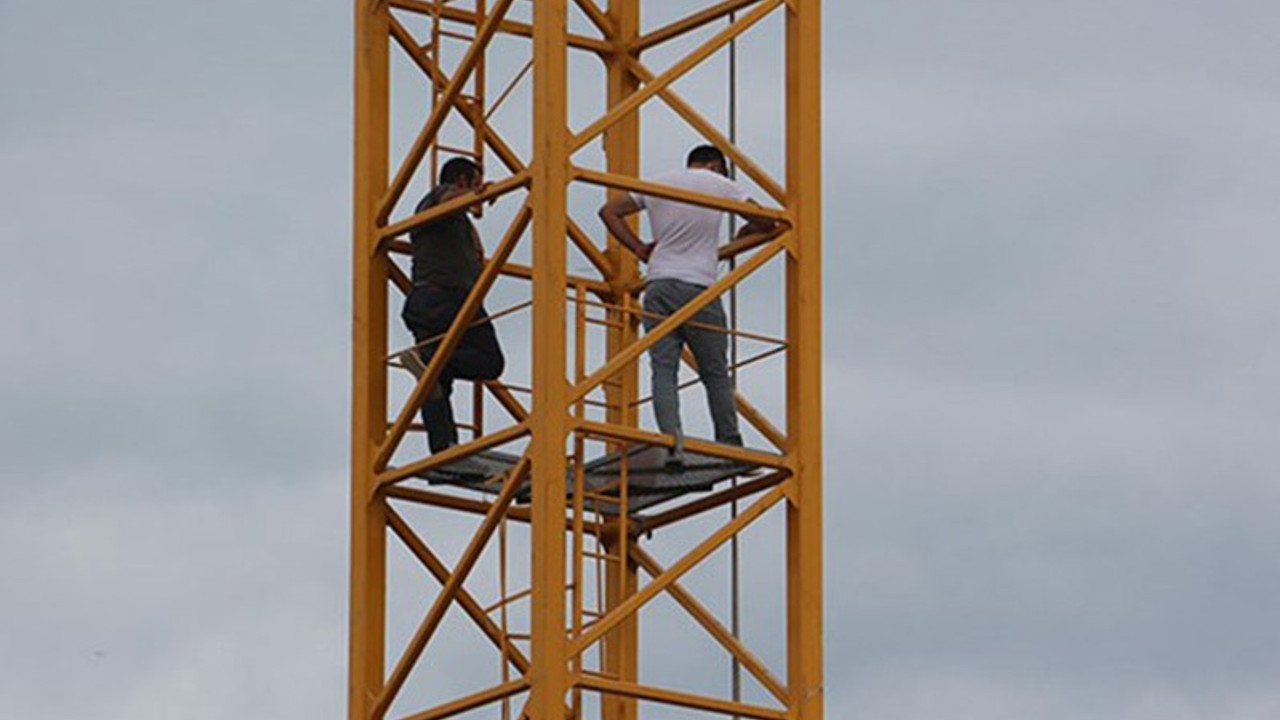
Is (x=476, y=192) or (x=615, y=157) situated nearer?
(x=476, y=192)

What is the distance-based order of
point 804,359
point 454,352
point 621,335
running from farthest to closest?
point 621,335
point 454,352
point 804,359

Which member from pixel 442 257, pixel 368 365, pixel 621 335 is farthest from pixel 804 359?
pixel 368 365

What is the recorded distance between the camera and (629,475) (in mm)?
45625

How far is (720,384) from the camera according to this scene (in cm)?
4581

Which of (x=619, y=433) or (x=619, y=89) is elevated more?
(x=619, y=89)

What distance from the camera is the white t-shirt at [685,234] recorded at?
4572 cm

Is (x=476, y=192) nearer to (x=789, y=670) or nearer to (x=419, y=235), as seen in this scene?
(x=419, y=235)

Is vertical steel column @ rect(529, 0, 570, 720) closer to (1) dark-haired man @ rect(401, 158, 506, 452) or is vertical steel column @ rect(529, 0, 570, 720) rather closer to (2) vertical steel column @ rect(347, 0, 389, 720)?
(1) dark-haired man @ rect(401, 158, 506, 452)

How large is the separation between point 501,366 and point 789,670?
12.0 ft

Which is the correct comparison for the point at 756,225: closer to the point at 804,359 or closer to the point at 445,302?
the point at 804,359

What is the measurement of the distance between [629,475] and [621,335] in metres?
2.55

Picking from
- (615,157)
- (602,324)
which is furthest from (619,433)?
(615,157)

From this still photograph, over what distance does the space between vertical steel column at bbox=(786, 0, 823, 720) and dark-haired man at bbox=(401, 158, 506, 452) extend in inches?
102

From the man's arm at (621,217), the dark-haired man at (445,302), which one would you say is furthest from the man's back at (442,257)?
the man's arm at (621,217)
